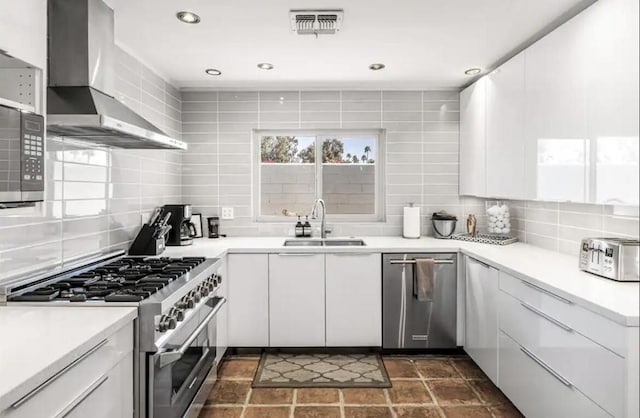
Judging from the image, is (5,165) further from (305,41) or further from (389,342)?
(389,342)

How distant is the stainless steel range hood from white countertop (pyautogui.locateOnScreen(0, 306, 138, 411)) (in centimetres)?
73

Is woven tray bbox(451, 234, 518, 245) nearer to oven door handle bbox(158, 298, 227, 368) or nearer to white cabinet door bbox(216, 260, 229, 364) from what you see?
white cabinet door bbox(216, 260, 229, 364)

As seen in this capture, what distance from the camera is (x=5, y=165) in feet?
4.62

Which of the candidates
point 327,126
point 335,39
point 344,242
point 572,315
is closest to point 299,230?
point 344,242

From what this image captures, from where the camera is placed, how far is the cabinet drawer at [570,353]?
1507 millimetres

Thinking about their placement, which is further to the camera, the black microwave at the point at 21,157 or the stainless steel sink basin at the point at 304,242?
the stainless steel sink basin at the point at 304,242

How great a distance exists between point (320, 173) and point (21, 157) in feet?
8.72

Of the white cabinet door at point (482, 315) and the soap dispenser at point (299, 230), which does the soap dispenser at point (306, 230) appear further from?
the white cabinet door at point (482, 315)

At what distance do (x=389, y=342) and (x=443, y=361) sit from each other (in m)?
0.41

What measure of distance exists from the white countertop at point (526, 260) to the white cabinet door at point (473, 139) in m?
0.50

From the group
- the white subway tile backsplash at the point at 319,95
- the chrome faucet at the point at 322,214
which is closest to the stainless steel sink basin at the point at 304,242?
the chrome faucet at the point at 322,214

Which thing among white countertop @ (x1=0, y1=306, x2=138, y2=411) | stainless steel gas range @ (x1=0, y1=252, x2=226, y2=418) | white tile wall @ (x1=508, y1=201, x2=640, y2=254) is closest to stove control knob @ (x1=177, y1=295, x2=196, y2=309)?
stainless steel gas range @ (x1=0, y1=252, x2=226, y2=418)

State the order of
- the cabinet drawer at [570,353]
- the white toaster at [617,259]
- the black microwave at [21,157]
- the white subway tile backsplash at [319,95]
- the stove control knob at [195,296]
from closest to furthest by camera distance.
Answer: the black microwave at [21,157], the cabinet drawer at [570,353], the white toaster at [617,259], the stove control knob at [195,296], the white subway tile backsplash at [319,95]

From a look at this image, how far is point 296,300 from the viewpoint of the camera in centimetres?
321
